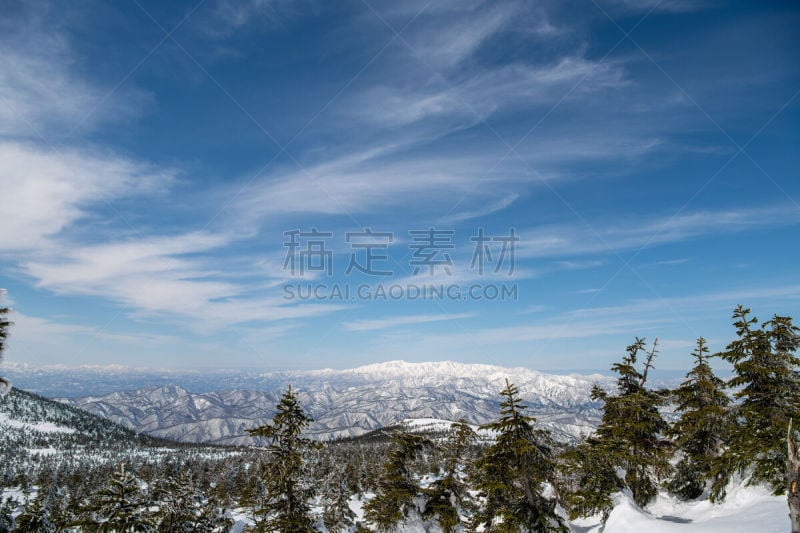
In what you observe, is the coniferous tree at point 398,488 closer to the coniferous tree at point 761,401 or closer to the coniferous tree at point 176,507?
the coniferous tree at point 176,507

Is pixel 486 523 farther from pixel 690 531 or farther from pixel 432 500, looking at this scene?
pixel 690 531

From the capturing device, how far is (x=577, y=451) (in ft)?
71.2

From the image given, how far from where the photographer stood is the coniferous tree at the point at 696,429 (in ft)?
74.9

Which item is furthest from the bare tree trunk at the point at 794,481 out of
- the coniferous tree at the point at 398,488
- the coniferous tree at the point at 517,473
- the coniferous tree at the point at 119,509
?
the coniferous tree at the point at 119,509

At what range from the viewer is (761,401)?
766 inches

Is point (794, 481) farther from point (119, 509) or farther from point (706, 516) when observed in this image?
point (119, 509)

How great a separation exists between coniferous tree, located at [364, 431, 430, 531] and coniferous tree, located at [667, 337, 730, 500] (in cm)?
1581

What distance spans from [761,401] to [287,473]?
23307mm

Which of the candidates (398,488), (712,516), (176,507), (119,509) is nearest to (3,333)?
(119,509)

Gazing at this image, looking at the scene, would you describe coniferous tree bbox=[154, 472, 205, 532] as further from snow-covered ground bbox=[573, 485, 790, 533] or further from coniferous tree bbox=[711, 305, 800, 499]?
coniferous tree bbox=[711, 305, 800, 499]

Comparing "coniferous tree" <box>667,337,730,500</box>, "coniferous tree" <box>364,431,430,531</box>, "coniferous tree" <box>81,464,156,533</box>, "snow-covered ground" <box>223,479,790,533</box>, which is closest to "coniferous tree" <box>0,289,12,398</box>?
"coniferous tree" <box>81,464,156,533</box>

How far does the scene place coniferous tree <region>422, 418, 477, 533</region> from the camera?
75.6ft

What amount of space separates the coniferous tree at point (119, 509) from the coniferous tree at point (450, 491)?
Result: 49.0ft

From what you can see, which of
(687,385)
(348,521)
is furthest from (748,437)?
(348,521)
